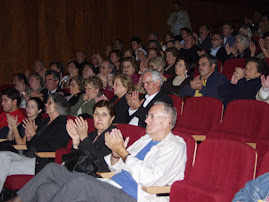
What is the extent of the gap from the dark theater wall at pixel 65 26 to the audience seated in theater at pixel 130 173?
434 centimetres

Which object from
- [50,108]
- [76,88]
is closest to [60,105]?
[50,108]

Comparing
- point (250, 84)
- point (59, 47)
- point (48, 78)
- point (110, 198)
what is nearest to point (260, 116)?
point (250, 84)

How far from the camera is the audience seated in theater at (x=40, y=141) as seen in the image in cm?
301

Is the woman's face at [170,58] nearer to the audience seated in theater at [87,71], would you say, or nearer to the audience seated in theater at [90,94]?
the audience seated in theater at [87,71]

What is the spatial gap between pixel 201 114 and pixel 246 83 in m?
0.61

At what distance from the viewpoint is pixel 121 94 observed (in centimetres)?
374

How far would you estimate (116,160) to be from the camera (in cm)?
251

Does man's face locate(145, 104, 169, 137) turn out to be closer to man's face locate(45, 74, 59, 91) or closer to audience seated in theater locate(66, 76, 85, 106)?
audience seated in theater locate(66, 76, 85, 106)

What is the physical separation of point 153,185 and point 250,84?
6.02 ft

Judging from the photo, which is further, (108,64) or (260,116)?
(108,64)

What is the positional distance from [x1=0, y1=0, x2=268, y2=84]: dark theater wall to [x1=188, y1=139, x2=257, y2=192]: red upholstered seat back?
4.78 metres

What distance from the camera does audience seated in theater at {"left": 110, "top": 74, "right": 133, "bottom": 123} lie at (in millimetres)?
3600

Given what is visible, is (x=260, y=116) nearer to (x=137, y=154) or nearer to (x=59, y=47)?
(x=137, y=154)

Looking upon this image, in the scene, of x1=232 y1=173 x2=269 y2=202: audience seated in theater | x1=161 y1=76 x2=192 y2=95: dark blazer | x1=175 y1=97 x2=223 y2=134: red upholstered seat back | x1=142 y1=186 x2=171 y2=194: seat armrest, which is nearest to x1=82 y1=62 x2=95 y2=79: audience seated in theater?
x1=161 y1=76 x2=192 y2=95: dark blazer
